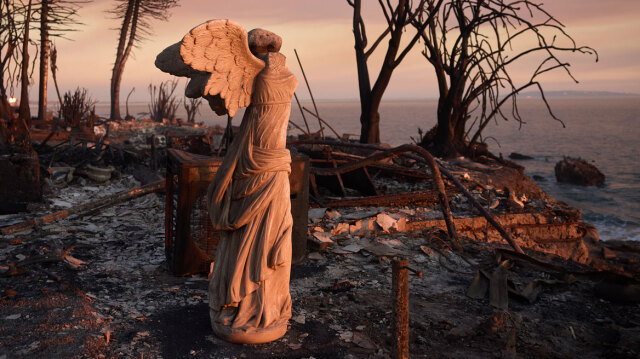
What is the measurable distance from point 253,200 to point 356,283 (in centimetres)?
217

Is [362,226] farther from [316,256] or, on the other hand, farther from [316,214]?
[316,256]

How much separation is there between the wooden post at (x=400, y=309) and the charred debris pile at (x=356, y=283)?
0.01 m

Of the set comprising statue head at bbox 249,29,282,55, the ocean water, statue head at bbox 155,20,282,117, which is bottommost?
the ocean water

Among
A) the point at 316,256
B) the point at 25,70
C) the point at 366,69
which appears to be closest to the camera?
the point at 316,256

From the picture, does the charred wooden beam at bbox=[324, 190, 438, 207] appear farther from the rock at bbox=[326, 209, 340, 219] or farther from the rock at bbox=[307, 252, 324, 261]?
the rock at bbox=[307, 252, 324, 261]

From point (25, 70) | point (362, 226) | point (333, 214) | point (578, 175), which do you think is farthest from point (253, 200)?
point (578, 175)

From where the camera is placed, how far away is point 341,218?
8.14 m

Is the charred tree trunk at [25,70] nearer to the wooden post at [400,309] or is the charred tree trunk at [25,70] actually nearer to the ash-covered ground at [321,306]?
the ash-covered ground at [321,306]

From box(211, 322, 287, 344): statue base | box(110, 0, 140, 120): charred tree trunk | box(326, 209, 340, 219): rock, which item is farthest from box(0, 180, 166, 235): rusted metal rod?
box(110, 0, 140, 120): charred tree trunk

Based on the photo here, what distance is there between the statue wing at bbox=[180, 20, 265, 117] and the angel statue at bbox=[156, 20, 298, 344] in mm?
11

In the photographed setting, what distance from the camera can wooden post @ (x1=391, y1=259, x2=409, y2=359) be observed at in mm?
3574

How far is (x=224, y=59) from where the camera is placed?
3955 millimetres

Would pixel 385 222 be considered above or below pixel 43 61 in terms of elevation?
below

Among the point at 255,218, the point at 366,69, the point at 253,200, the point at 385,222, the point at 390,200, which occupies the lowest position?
the point at 385,222
